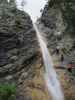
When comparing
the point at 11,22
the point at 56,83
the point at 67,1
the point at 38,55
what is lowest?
the point at 56,83

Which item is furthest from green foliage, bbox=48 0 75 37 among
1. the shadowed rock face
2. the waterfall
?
the shadowed rock face

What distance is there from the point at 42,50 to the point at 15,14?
7.65 meters

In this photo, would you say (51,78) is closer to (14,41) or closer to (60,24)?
(14,41)

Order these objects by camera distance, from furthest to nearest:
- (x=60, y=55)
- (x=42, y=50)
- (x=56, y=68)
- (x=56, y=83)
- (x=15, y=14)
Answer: (x=15, y=14) < (x=42, y=50) < (x=60, y=55) < (x=56, y=68) < (x=56, y=83)

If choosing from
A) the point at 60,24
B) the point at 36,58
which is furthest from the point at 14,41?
the point at 60,24

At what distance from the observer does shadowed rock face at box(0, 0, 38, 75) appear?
26734mm

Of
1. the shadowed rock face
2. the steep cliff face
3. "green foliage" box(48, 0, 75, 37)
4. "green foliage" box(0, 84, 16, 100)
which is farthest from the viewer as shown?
the shadowed rock face

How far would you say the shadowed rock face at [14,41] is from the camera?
87.7 feet

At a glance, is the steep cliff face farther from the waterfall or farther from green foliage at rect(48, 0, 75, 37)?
the waterfall

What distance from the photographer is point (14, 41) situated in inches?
1148

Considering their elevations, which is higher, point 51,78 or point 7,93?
point 7,93

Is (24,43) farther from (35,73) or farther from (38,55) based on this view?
(35,73)

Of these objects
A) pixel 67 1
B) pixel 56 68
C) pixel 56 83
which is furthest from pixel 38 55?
pixel 67 1

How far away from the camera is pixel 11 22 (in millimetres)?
31828
